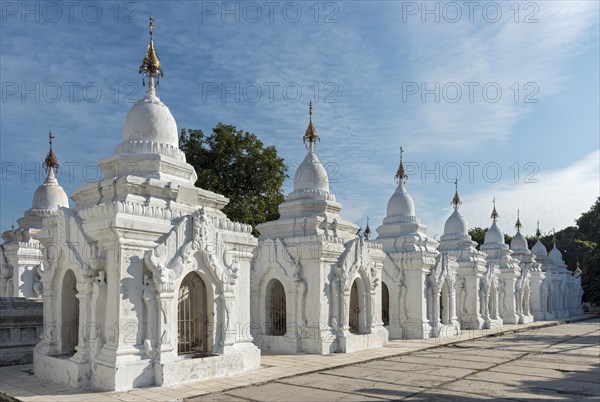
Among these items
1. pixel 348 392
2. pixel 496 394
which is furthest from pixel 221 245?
pixel 496 394

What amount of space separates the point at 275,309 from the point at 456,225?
1706 cm

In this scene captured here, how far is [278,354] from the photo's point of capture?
59.4ft

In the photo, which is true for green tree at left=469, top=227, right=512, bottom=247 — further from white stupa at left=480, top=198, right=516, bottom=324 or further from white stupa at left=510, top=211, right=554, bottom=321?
white stupa at left=480, top=198, right=516, bottom=324

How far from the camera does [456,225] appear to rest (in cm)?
3347

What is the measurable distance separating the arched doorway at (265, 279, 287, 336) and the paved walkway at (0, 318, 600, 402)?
214 cm

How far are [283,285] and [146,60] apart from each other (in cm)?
852

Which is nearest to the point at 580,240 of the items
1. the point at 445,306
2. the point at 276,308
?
the point at 445,306

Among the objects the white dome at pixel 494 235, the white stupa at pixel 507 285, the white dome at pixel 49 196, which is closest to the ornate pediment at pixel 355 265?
the white dome at pixel 49 196

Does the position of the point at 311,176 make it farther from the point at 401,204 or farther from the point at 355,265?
the point at 401,204

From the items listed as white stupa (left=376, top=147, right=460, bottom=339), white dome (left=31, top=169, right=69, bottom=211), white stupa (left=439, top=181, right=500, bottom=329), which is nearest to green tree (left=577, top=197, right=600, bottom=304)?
white stupa (left=439, top=181, right=500, bottom=329)

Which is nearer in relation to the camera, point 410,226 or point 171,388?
point 171,388

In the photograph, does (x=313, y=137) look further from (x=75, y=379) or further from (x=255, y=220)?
(x=75, y=379)

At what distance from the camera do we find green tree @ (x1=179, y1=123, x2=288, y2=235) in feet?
100

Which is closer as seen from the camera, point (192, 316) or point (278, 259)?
point (192, 316)
